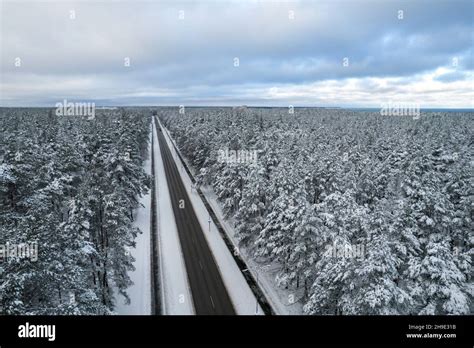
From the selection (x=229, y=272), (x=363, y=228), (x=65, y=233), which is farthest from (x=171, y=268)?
(x=363, y=228)

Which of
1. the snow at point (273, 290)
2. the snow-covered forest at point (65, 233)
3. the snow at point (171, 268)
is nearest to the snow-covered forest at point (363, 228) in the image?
the snow at point (273, 290)

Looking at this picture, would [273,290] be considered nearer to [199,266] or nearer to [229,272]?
[229,272]

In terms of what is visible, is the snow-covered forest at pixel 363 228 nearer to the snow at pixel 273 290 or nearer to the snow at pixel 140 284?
the snow at pixel 273 290

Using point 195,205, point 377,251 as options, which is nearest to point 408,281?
point 377,251

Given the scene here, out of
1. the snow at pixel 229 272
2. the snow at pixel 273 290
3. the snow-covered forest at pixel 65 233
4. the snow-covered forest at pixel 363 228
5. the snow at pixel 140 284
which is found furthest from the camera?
the snow at pixel 229 272
